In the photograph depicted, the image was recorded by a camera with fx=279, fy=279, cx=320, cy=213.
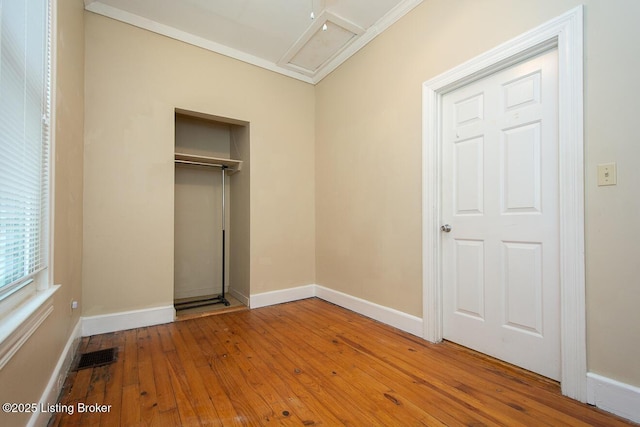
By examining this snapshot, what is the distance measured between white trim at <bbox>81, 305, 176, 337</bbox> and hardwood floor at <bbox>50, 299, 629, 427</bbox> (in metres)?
0.09

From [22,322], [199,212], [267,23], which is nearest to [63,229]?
[22,322]

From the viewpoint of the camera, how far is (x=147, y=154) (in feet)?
9.04

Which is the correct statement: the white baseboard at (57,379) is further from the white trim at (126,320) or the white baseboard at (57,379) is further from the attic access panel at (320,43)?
the attic access panel at (320,43)

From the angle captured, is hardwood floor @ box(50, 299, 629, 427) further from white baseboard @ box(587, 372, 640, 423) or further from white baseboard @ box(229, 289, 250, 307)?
white baseboard @ box(229, 289, 250, 307)

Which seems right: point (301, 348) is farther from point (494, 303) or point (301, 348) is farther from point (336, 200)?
point (336, 200)

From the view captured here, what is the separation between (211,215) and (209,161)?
774 millimetres

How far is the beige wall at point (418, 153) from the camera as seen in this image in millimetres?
1435

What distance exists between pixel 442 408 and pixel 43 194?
2413 mm

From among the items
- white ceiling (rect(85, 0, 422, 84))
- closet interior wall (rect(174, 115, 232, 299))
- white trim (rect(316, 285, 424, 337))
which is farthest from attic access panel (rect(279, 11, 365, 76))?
white trim (rect(316, 285, 424, 337))

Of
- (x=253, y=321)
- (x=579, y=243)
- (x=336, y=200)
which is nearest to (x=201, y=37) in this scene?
(x=336, y=200)

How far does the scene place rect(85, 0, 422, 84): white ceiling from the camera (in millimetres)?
2564

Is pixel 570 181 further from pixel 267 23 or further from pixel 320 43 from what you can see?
pixel 267 23

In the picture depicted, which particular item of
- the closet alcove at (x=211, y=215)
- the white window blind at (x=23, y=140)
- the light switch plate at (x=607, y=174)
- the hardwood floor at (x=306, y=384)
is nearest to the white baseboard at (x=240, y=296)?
the closet alcove at (x=211, y=215)

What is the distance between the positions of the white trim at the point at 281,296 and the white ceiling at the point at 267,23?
283 centimetres
